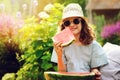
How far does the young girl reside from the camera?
4.57m

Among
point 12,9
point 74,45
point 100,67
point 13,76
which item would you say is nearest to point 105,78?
point 100,67

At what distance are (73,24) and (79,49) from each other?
0.29 metres

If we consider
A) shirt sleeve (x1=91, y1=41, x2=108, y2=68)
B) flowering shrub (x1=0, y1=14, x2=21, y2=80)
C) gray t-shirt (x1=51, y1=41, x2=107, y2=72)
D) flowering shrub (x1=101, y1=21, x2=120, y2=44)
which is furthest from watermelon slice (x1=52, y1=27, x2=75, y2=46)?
flowering shrub (x1=101, y1=21, x2=120, y2=44)

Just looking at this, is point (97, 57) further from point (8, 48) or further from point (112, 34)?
point (112, 34)

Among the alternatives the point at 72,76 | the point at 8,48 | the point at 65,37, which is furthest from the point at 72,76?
the point at 8,48

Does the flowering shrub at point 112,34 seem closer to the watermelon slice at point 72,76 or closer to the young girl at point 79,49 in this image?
the young girl at point 79,49

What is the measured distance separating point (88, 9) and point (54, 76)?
19.4 feet

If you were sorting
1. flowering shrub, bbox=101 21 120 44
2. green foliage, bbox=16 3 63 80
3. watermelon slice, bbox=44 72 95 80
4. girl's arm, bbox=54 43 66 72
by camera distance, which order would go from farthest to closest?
flowering shrub, bbox=101 21 120 44 → green foliage, bbox=16 3 63 80 → girl's arm, bbox=54 43 66 72 → watermelon slice, bbox=44 72 95 80

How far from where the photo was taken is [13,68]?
704 centimetres

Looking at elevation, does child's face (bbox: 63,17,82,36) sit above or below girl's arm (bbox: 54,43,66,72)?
above

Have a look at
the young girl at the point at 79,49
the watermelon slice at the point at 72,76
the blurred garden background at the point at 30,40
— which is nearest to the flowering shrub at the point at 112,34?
the blurred garden background at the point at 30,40

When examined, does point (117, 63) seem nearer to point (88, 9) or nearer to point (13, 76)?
point (13, 76)

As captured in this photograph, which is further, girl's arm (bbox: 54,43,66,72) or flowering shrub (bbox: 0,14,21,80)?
flowering shrub (bbox: 0,14,21,80)

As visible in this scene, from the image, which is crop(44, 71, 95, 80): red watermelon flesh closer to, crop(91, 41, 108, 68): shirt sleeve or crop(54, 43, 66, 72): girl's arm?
crop(54, 43, 66, 72): girl's arm
